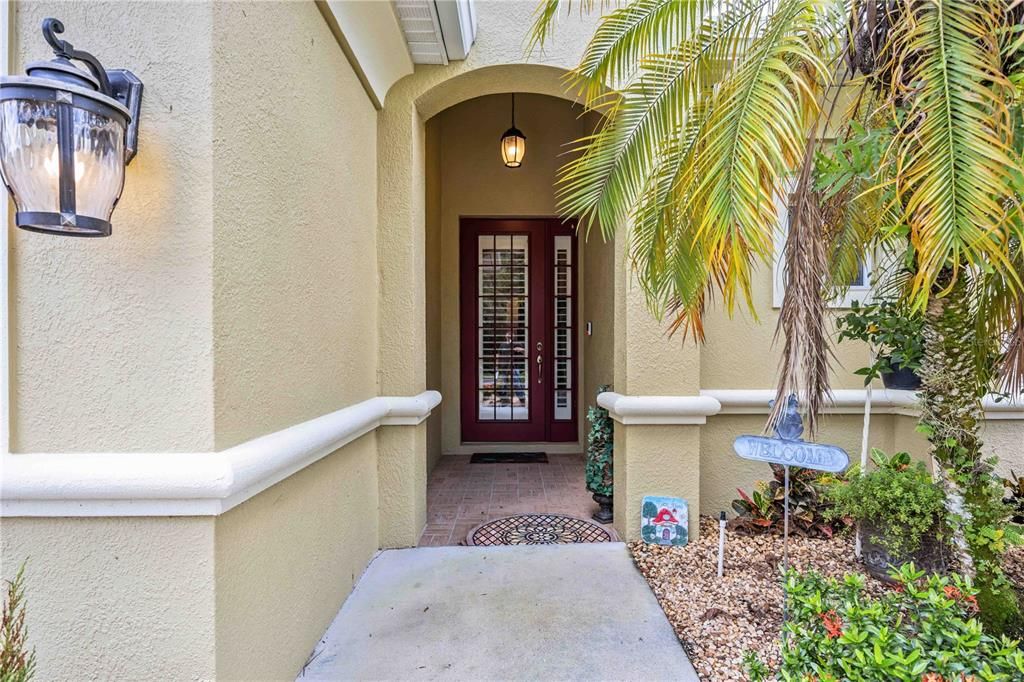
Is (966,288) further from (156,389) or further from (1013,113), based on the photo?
(156,389)

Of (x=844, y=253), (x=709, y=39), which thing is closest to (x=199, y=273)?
(x=709, y=39)

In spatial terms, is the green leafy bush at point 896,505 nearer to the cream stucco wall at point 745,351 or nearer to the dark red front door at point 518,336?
the cream stucco wall at point 745,351

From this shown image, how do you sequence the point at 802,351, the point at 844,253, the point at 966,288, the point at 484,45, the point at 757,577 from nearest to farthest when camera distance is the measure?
the point at 802,351 → the point at 966,288 → the point at 844,253 → the point at 757,577 → the point at 484,45

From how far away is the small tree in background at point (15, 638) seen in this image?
139cm

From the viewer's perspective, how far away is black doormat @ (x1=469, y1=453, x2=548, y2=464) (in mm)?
5625

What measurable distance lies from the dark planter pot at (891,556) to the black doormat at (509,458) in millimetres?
3259

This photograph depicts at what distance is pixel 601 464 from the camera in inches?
153

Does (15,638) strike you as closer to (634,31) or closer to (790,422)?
(790,422)

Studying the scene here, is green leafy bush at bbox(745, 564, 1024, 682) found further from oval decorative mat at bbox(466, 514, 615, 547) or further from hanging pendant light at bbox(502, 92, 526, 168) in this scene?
hanging pendant light at bbox(502, 92, 526, 168)

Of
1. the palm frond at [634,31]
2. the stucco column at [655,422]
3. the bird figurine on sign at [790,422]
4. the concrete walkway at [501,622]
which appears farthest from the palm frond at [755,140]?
the concrete walkway at [501,622]

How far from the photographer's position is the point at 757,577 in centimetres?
291

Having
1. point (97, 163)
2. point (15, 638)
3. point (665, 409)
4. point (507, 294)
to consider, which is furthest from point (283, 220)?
point (507, 294)

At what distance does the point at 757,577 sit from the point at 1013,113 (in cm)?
260

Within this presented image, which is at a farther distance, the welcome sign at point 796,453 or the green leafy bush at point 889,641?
the welcome sign at point 796,453
